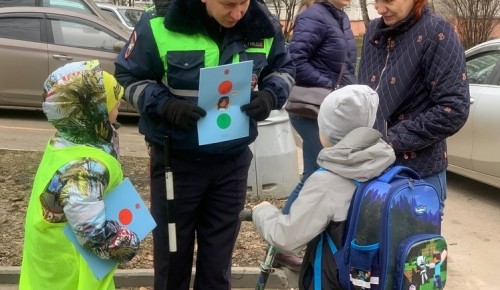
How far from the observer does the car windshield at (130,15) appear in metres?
13.6

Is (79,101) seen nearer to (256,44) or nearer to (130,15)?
(256,44)

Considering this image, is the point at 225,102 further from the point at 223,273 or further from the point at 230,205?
the point at 223,273

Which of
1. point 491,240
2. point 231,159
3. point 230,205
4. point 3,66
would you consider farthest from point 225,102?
point 3,66

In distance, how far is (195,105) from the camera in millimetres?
2906

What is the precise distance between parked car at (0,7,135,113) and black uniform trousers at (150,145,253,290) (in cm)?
659

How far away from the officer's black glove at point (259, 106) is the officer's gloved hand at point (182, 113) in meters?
0.25

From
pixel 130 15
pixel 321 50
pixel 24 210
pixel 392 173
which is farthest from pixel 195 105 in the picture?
pixel 130 15

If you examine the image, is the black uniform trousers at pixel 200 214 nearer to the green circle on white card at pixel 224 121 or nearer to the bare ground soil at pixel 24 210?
the green circle on white card at pixel 224 121

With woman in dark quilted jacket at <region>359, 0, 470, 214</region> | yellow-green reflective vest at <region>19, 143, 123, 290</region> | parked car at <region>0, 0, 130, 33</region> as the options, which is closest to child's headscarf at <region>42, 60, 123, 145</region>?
yellow-green reflective vest at <region>19, 143, 123, 290</region>

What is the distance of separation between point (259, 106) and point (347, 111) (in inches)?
21.0

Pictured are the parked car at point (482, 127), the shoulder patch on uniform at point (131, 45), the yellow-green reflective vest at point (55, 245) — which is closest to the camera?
the yellow-green reflective vest at point (55, 245)

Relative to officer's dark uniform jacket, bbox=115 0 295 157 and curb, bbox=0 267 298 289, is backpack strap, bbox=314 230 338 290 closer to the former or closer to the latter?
officer's dark uniform jacket, bbox=115 0 295 157

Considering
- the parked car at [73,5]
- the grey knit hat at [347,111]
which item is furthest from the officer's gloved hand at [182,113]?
the parked car at [73,5]

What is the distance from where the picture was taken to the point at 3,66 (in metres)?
9.55
